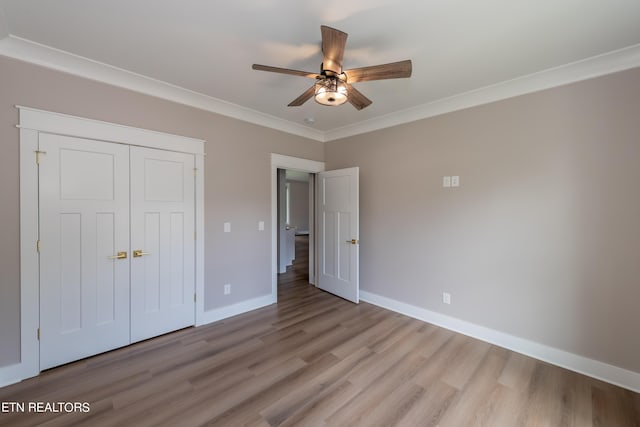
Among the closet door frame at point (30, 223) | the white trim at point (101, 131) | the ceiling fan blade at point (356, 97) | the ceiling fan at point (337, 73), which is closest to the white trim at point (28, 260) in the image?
the closet door frame at point (30, 223)

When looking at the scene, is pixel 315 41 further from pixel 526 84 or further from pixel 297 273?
pixel 297 273

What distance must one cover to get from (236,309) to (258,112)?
267cm

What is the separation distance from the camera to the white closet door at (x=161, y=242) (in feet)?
8.73

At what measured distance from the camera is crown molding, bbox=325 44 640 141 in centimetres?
210

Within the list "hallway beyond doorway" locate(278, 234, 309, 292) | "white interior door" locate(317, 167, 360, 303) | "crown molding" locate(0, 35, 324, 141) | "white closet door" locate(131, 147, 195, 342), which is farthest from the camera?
"hallway beyond doorway" locate(278, 234, 309, 292)

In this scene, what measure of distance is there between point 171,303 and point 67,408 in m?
1.15

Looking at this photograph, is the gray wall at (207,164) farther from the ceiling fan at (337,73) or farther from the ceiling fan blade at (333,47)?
the ceiling fan blade at (333,47)

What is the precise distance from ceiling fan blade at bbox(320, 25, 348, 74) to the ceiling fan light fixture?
7 cm

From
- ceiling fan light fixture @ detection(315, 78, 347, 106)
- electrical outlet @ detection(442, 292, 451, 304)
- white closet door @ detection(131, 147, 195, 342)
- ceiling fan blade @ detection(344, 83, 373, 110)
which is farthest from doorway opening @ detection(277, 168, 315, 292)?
ceiling fan light fixture @ detection(315, 78, 347, 106)

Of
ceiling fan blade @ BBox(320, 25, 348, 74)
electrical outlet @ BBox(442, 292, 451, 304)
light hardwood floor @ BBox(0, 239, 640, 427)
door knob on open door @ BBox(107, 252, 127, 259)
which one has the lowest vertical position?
light hardwood floor @ BBox(0, 239, 640, 427)

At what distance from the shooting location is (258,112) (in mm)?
3475

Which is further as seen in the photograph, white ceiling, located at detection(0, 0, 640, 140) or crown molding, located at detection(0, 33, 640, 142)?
crown molding, located at detection(0, 33, 640, 142)

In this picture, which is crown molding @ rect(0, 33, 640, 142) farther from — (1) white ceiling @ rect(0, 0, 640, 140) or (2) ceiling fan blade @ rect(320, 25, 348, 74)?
(2) ceiling fan blade @ rect(320, 25, 348, 74)

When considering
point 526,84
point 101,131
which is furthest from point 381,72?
point 101,131
